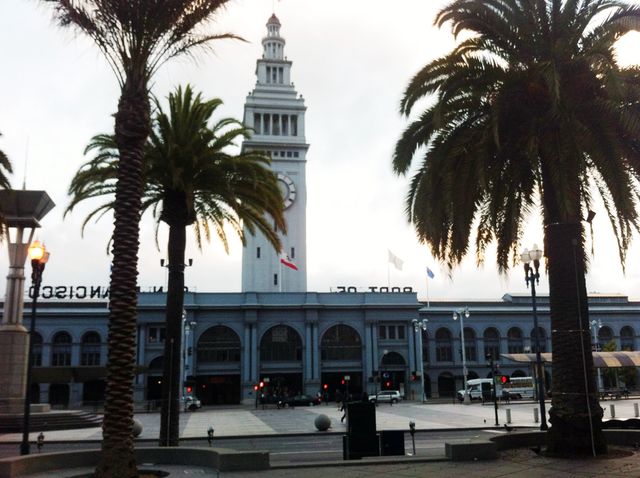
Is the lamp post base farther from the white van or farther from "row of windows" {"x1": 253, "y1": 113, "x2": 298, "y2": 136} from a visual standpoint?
"row of windows" {"x1": 253, "y1": 113, "x2": 298, "y2": 136}

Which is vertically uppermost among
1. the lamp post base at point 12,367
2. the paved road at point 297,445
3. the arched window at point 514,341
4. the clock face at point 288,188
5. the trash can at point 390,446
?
the clock face at point 288,188

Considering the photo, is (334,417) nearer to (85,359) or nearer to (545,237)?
(545,237)

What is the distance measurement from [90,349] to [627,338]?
73.0m

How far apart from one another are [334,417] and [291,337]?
3283 centimetres

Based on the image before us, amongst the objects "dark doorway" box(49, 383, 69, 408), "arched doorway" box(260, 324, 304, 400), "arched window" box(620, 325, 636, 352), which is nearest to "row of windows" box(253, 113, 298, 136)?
"arched doorway" box(260, 324, 304, 400)

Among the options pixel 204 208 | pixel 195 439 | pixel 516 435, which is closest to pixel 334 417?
pixel 195 439

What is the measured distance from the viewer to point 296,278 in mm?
85062

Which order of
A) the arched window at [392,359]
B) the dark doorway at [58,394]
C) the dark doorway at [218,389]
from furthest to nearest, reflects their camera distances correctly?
the arched window at [392,359], the dark doorway at [218,389], the dark doorway at [58,394]

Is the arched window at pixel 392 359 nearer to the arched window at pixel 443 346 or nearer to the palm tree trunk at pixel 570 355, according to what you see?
the arched window at pixel 443 346

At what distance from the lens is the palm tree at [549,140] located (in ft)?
52.5

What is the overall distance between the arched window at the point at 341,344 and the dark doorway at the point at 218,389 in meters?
11.4

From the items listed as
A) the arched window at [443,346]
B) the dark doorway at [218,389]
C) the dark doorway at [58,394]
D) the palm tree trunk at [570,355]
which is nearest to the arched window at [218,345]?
the dark doorway at [218,389]

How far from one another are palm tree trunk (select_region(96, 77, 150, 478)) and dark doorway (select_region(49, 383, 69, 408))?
6453 cm

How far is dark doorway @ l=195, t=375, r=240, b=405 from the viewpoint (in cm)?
7500
